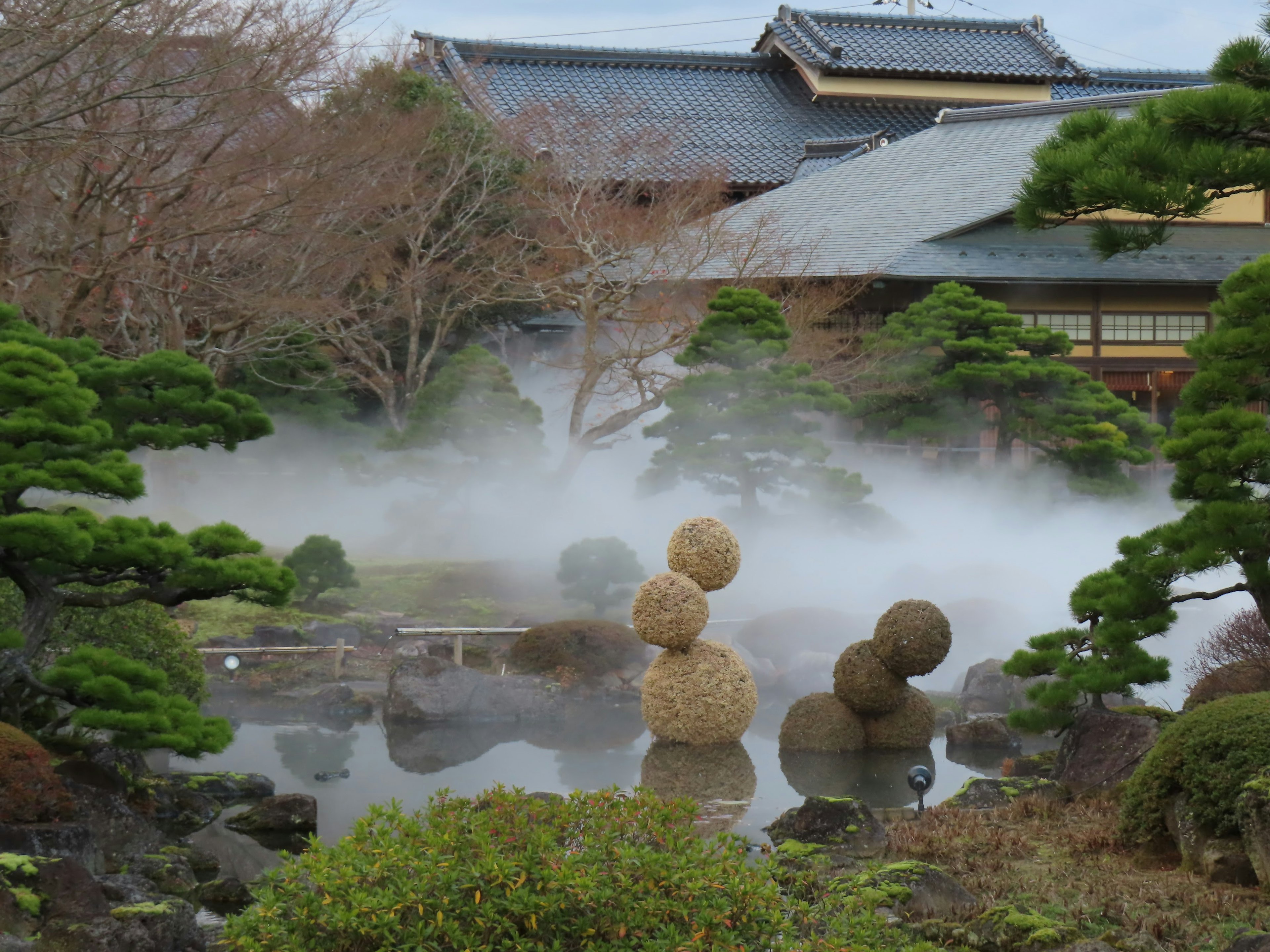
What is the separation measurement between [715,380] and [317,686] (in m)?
6.40

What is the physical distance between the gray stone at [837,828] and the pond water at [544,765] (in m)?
0.45

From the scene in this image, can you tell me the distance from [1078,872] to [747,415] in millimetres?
10438

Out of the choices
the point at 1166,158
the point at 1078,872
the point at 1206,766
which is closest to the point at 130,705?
the point at 1078,872

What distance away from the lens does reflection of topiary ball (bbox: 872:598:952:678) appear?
9664 millimetres

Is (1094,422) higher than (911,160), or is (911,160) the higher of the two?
(911,160)

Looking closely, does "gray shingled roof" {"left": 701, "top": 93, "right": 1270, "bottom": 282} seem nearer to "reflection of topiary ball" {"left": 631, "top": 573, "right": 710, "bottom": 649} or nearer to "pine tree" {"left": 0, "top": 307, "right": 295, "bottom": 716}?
"reflection of topiary ball" {"left": 631, "top": 573, "right": 710, "bottom": 649}

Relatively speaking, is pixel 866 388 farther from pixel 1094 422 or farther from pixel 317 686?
pixel 317 686

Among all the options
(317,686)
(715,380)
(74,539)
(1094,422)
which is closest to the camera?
(74,539)

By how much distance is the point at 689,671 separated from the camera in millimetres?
9828

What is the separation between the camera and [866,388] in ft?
58.1

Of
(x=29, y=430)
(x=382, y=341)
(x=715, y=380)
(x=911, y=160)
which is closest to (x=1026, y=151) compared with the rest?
(x=911, y=160)

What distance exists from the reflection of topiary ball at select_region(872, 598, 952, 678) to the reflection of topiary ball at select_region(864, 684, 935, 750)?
391 millimetres

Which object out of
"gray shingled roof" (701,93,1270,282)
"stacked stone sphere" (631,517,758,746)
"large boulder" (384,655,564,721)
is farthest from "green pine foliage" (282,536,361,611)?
"gray shingled roof" (701,93,1270,282)

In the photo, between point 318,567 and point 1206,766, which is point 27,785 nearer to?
point 1206,766
